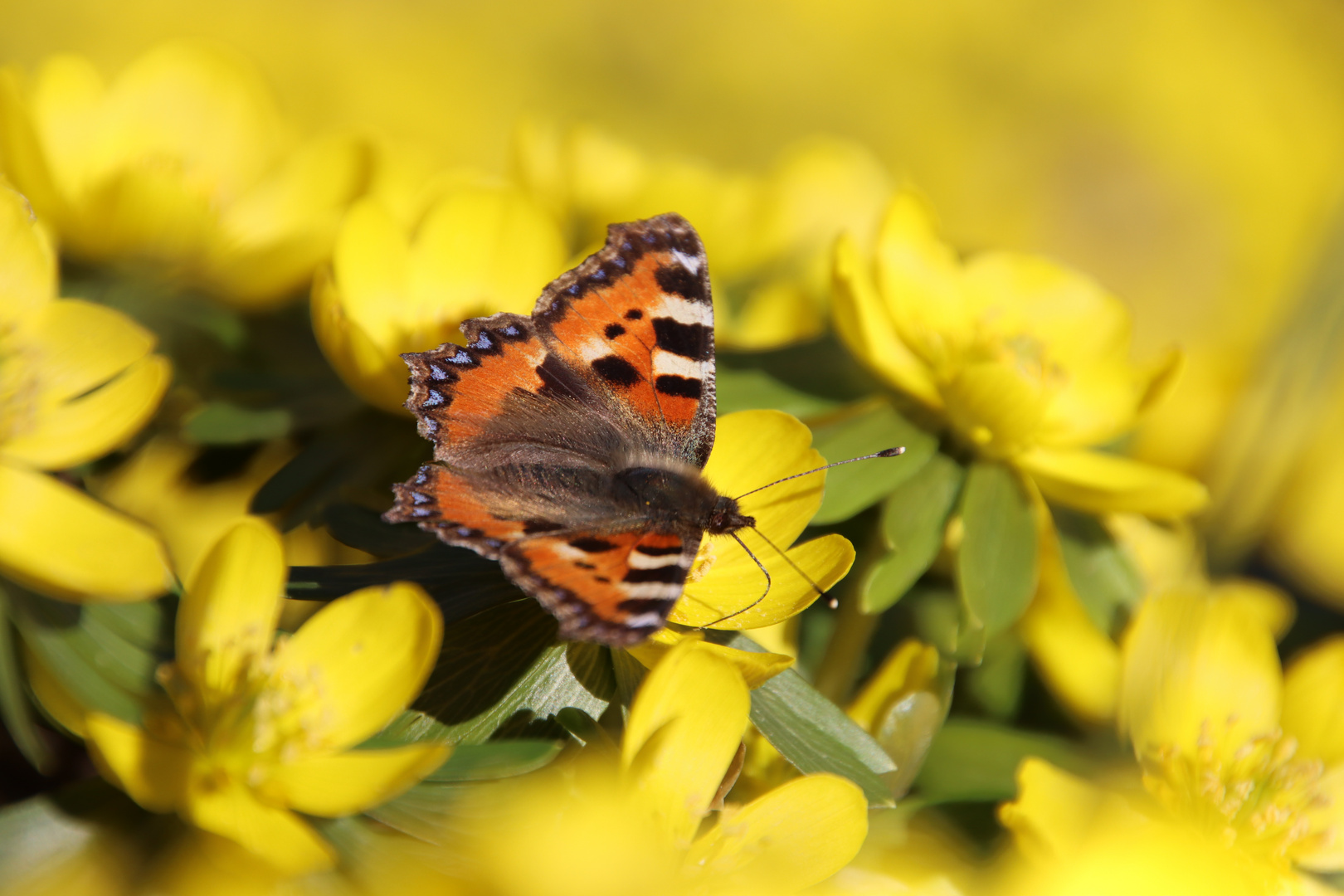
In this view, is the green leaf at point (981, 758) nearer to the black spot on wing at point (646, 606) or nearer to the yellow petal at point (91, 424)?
the black spot on wing at point (646, 606)

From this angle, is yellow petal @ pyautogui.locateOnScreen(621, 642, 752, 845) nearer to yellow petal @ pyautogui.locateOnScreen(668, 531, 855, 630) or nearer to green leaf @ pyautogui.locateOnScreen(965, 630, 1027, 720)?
yellow petal @ pyautogui.locateOnScreen(668, 531, 855, 630)

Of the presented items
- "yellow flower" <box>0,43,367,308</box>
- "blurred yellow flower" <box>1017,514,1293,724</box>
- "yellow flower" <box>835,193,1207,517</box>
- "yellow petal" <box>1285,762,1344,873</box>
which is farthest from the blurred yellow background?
"yellow petal" <box>1285,762,1344,873</box>

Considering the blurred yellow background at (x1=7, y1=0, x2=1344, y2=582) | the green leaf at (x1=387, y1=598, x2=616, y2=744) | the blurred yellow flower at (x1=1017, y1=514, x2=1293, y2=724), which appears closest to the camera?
the green leaf at (x1=387, y1=598, x2=616, y2=744)

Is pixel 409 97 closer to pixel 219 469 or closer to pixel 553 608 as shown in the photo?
pixel 219 469

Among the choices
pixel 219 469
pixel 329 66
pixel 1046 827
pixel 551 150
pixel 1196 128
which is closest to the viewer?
pixel 1046 827

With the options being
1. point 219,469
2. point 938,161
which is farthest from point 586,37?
point 219,469

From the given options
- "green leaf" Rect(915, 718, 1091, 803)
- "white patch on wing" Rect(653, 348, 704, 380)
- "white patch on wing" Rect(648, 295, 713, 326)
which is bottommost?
"green leaf" Rect(915, 718, 1091, 803)

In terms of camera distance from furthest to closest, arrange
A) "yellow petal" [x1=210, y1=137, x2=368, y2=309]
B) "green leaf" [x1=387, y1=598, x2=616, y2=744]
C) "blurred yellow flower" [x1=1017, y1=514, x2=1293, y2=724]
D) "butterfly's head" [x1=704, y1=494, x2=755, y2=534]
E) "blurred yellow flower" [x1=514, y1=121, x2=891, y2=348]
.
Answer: "blurred yellow flower" [x1=514, y1=121, x2=891, y2=348]
"yellow petal" [x1=210, y1=137, x2=368, y2=309]
"blurred yellow flower" [x1=1017, y1=514, x2=1293, y2=724]
"butterfly's head" [x1=704, y1=494, x2=755, y2=534]
"green leaf" [x1=387, y1=598, x2=616, y2=744]
